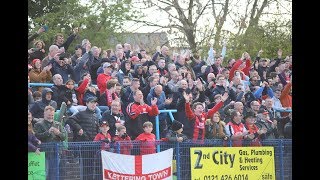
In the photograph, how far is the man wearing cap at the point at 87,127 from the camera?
1143 cm

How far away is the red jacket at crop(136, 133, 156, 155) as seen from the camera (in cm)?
1189

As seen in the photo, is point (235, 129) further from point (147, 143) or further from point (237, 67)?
point (147, 143)

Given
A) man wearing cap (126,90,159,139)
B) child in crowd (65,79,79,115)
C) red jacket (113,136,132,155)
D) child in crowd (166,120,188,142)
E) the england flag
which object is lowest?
the england flag

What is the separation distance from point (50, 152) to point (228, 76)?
379cm

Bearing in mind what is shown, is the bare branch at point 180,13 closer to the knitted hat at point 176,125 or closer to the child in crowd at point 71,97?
the knitted hat at point 176,125

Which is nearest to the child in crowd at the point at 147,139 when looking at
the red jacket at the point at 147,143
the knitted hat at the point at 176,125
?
the red jacket at the point at 147,143

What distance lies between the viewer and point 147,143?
11938mm

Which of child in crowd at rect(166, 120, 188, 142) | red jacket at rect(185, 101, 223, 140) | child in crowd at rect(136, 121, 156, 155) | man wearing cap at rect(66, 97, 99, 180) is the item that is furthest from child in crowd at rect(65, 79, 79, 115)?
red jacket at rect(185, 101, 223, 140)

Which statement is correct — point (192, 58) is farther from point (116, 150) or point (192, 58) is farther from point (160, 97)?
point (116, 150)

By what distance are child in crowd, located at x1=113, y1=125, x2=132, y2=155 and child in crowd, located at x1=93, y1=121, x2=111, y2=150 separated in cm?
14

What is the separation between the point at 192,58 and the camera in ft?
43.8

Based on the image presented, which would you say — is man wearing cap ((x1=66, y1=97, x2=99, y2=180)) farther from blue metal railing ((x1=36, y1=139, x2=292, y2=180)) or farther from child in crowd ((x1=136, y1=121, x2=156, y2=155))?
child in crowd ((x1=136, y1=121, x2=156, y2=155))

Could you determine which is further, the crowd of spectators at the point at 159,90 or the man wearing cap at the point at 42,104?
the crowd of spectators at the point at 159,90
